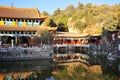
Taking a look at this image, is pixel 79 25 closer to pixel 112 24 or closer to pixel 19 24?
pixel 112 24

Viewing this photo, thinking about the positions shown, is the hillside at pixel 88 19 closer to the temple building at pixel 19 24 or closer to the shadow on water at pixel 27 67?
the temple building at pixel 19 24

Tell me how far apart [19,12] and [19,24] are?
3.56 meters

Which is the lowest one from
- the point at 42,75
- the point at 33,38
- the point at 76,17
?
the point at 42,75

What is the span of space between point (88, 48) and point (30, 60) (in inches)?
733

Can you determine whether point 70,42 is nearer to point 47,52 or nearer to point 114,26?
point 114,26

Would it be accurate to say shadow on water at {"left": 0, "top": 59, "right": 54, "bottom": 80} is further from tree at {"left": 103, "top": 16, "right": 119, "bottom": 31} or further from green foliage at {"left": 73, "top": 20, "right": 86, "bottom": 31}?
green foliage at {"left": 73, "top": 20, "right": 86, "bottom": 31}

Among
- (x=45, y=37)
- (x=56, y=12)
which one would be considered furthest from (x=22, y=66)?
(x=56, y=12)

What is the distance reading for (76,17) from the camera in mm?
88438

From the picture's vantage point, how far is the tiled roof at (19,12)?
48.3 metres

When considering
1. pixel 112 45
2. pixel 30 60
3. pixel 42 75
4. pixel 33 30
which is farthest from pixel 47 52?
pixel 42 75

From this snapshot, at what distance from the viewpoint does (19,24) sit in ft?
158

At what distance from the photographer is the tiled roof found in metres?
48.3

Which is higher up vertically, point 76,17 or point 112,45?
point 76,17

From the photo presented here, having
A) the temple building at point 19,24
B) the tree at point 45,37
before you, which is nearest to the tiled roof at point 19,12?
the temple building at point 19,24
